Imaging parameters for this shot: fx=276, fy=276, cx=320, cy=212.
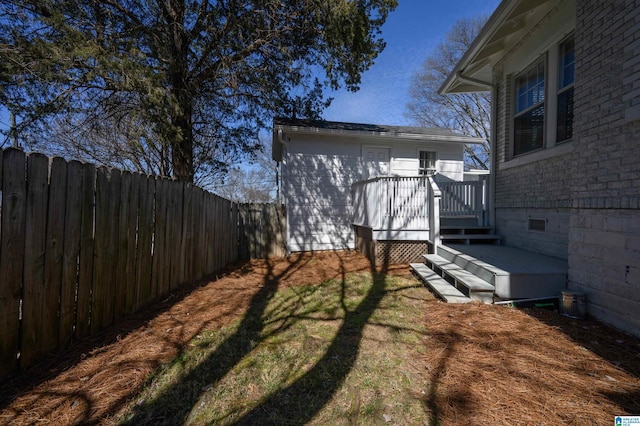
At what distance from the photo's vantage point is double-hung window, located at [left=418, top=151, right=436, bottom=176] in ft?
30.0

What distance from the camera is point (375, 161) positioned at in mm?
8773

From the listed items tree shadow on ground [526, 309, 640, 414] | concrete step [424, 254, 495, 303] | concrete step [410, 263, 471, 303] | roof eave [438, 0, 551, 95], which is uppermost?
roof eave [438, 0, 551, 95]

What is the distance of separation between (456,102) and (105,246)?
23703mm

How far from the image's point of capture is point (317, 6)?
5883mm

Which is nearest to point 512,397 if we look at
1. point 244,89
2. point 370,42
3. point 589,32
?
point 589,32

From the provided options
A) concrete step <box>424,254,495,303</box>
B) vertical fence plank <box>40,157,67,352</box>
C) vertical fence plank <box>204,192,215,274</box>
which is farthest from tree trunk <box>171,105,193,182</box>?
concrete step <box>424,254,495,303</box>

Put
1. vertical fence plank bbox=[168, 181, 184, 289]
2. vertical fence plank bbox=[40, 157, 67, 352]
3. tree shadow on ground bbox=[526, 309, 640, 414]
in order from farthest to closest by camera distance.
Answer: vertical fence plank bbox=[168, 181, 184, 289], vertical fence plank bbox=[40, 157, 67, 352], tree shadow on ground bbox=[526, 309, 640, 414]

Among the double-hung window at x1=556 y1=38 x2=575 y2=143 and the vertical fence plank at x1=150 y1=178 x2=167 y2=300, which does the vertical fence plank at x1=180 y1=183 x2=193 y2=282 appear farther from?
the double-hung window at x1=556 y1=38 x2=575 y2=143

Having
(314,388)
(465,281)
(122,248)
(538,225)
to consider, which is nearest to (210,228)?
(122,248)

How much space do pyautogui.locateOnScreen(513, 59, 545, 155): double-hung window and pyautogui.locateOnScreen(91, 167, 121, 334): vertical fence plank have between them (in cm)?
659

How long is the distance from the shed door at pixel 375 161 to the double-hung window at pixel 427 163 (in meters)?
1.23

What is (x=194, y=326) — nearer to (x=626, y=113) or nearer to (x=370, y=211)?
(x=370, y=211)

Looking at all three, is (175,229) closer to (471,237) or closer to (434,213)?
(434,213)

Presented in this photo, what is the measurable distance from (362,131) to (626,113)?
5930 millimetres
